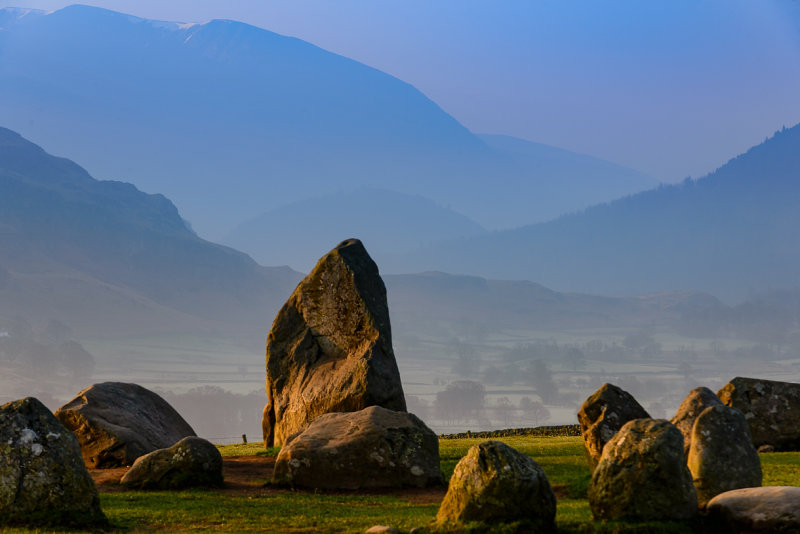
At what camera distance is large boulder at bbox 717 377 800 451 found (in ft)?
107

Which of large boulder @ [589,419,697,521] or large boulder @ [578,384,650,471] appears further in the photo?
large boulder @ [578,384,650,471]

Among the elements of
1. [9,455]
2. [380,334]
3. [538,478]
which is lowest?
[538,478]

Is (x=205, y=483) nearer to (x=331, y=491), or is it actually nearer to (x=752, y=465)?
(x=331, y=491)

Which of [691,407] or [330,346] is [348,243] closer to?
[330,346]

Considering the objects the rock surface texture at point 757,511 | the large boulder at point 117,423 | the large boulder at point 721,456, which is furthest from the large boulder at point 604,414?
the large boulder at point 117,423

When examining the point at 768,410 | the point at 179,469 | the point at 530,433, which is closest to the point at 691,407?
the point at 768,410

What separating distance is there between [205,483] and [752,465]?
14252 mm

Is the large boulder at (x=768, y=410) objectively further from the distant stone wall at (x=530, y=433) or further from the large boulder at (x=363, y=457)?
the large boulder at (x=363, y=457)

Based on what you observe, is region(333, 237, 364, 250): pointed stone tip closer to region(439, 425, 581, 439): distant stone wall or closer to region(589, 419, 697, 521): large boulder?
region(439, 425, 581, 439): distant stone wall

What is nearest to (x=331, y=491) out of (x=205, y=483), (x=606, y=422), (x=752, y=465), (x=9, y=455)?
(x=205, y=483)

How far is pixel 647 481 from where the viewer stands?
1589 cm

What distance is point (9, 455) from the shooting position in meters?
16.6

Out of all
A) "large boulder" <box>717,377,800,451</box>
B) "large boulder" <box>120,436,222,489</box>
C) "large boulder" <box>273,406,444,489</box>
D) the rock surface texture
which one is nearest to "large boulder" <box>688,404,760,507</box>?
the rock surface texture

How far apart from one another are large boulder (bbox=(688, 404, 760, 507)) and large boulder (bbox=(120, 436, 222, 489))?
13.0m
